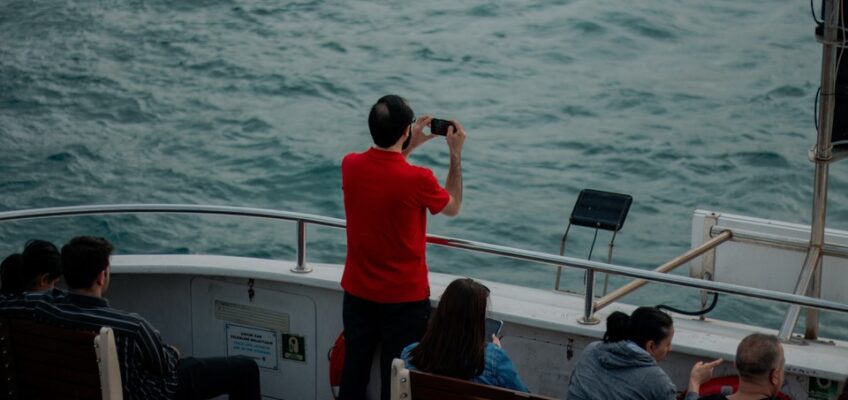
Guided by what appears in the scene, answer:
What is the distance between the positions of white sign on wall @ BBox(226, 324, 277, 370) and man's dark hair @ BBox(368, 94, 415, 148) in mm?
1476

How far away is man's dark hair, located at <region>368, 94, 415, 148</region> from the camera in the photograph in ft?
14.2

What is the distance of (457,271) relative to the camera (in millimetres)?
13570

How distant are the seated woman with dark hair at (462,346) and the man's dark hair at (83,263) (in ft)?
3.76

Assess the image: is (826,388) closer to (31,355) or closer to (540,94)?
(31,355)

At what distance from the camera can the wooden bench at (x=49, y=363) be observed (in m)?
4.12

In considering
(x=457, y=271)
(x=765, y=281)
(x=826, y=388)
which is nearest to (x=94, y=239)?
(x=826, y=388)

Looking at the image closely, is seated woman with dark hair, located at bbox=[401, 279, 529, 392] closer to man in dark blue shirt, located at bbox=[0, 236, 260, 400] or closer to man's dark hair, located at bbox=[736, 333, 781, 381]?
man's dark hair, located at bbox=[736, 333, 781, 381]

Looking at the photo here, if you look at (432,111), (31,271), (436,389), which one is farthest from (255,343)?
(432,111)

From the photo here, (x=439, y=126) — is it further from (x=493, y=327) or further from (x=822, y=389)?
(x=822, y=389)

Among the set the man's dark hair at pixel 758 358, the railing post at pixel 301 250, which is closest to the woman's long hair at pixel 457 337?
the man's dark hair at pixel 758 358

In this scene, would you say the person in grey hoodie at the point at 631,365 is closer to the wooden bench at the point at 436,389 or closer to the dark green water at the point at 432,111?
the wooden bench at the point at 436,389

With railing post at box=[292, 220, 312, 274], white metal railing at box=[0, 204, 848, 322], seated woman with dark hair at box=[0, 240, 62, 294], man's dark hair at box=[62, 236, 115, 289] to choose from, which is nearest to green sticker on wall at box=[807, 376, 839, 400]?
white metal railing at box=[0, 204, 848, 322]

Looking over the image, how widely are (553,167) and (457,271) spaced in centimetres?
328

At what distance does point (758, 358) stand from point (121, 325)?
2.11 m
